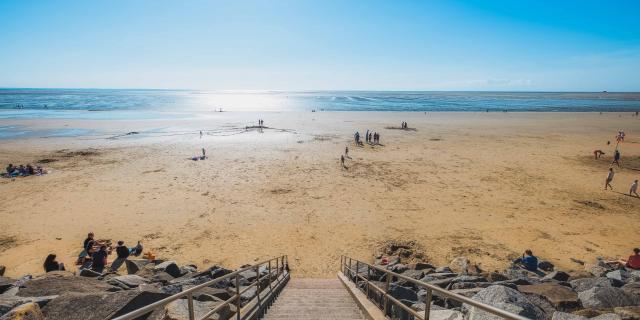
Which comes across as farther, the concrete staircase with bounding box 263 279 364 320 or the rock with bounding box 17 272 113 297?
the rock with bounding box 17 272 113 297

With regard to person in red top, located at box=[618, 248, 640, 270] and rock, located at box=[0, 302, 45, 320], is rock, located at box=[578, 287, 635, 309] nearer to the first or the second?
person in red top, located at box=[618, 248, 640, 270]

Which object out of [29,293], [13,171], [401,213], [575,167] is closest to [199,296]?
[29,293]

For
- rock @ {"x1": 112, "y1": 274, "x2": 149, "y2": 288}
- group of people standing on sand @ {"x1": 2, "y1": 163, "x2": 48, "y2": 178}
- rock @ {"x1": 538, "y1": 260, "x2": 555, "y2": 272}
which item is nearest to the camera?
rock @ {"x1": 112, "y1": 274, "x2": 149, "y2": 288}

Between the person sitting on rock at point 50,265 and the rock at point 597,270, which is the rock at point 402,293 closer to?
the rock at point 597,270

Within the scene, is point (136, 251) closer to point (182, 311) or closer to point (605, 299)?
point (182, 311)

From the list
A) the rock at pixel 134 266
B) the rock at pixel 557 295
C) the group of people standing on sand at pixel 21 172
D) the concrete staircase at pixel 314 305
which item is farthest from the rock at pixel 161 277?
the group of people standing on sand at pixel 21 172

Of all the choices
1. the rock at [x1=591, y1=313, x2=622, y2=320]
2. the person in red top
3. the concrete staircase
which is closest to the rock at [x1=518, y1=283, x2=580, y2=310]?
the rock at [x1=591, y1=313, x2=622, y2=320]

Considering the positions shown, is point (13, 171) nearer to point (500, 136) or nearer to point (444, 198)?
point (444, 198)
